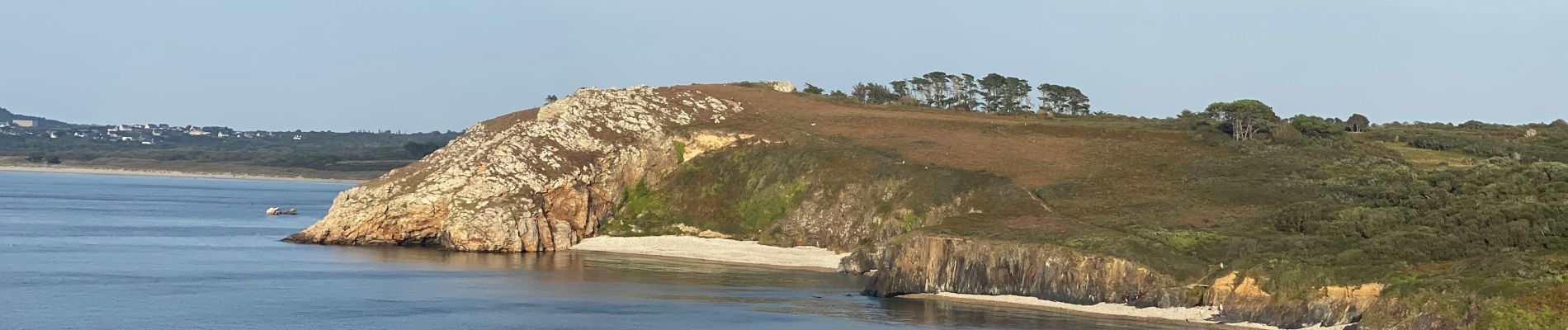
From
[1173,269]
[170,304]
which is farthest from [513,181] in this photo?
[1173,269]

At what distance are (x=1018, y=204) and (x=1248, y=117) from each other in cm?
3708

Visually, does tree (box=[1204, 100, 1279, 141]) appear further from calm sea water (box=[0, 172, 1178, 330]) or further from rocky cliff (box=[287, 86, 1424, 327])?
calm sea water (box=[0, 172, 1178, 330])

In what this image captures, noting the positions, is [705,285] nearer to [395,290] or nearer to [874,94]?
[395,290]

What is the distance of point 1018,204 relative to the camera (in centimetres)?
8219

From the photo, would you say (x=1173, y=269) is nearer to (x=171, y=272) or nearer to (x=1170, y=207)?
(x=1170, y=207)

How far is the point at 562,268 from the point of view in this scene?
8181 cm

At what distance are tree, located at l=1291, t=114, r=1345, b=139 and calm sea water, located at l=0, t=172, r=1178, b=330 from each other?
45.5 metres

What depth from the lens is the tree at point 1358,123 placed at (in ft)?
424

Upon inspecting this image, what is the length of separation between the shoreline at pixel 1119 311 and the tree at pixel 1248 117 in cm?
4975

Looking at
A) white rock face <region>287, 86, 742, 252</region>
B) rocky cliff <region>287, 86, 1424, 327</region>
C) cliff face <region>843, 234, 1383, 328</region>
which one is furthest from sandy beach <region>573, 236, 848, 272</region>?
cliff face <region>843, 234, 1383, 328</region>

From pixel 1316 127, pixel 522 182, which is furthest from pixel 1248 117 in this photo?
pixel 522 182

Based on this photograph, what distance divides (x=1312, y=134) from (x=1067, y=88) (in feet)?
118

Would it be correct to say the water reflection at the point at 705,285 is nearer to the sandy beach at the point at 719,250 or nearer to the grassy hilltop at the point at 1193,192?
the sandy beach at the point at 719,250

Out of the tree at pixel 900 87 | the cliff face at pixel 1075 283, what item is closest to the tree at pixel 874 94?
the tree at pixel 900 87
